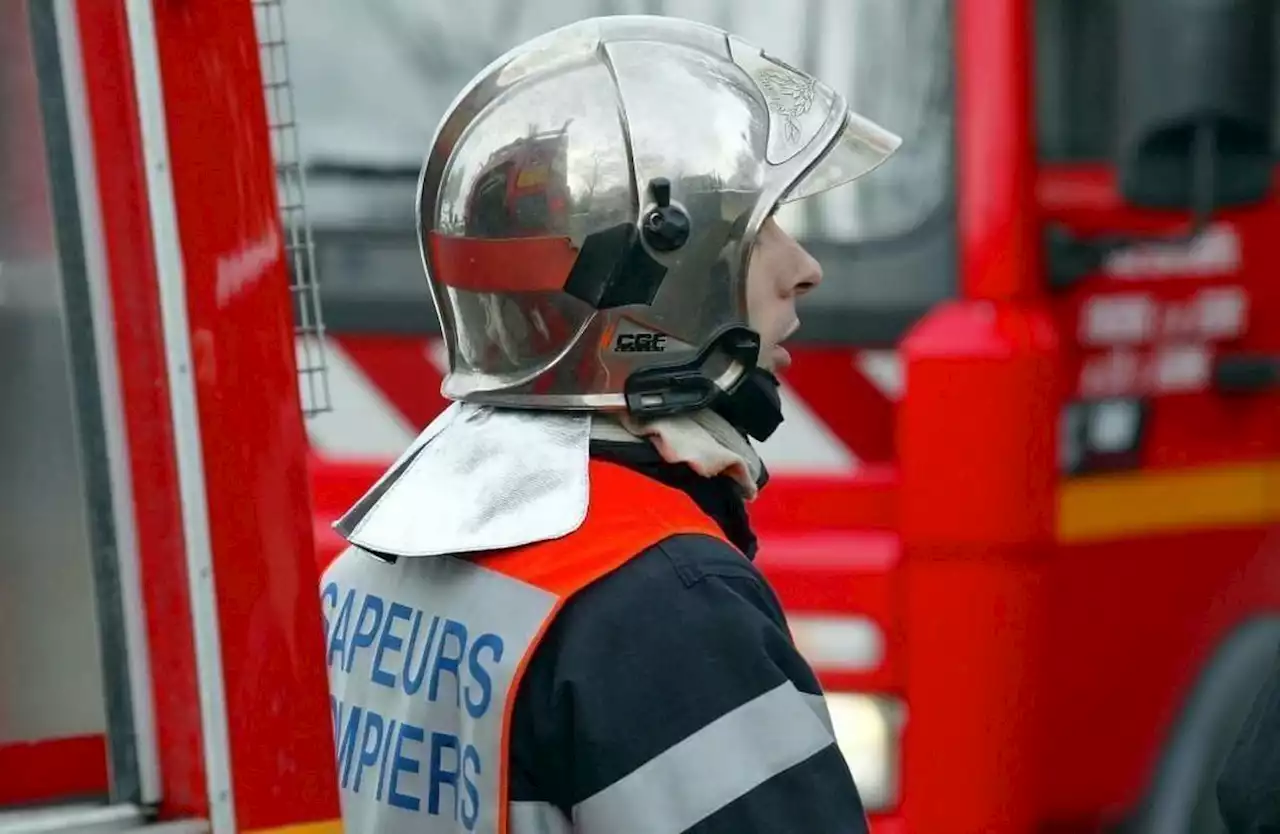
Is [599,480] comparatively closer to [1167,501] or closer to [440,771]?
[440,771]

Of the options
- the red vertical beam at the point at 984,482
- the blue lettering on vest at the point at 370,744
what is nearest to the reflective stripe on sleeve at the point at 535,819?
the blue lettering on vest at the point at 370,744

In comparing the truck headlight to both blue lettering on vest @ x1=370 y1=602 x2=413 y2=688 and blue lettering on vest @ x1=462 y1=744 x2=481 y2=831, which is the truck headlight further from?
blue lettering on vest @ x1=462 y1=744 x2=481 y2=831

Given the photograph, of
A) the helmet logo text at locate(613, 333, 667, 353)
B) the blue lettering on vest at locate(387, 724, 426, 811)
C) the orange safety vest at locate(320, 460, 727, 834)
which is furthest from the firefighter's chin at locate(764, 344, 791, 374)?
the blue lettering on vest at locate(387, 724, 426, 811)

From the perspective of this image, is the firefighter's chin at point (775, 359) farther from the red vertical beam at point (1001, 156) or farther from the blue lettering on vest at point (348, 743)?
the red vertical beam at point (1001, 156)

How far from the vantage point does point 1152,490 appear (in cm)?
373

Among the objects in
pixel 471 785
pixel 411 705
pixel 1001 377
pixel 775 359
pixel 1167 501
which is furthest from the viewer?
pixel 1167 501

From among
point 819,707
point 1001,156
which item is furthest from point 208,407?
point 1001,156

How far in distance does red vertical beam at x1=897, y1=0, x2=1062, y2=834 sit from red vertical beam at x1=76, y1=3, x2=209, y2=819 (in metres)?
1.84

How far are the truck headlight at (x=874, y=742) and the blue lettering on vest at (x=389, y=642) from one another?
154 centimetres

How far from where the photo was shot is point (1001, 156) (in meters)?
3.41

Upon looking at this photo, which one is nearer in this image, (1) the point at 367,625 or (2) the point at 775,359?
(1) the point at 367,625

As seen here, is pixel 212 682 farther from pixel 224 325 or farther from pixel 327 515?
pixel 327 515

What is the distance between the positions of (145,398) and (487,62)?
2.10 meters

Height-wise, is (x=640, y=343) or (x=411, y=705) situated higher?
(x=640, y=343)
